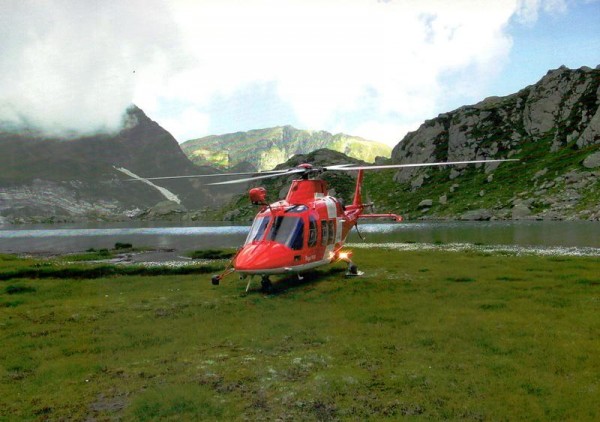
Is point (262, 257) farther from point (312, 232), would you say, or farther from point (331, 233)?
point (331, 233)

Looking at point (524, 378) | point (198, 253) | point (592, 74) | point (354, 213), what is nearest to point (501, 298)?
point (524, 378)

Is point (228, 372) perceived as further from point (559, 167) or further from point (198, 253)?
point (559, 167)

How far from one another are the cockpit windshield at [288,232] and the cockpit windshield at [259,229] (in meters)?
0.52

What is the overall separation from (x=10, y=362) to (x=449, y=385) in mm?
12481

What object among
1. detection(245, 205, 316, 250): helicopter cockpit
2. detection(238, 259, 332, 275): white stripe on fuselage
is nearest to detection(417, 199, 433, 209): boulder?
detection(238, 259, 332, 275): white stripe on fuselage

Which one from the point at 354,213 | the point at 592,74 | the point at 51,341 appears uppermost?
the point at 592,74

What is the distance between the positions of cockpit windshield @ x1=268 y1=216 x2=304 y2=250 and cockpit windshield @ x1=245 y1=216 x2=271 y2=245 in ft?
1.72

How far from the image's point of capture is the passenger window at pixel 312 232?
24.6 metres

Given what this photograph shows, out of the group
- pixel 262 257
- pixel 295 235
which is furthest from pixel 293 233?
pixel 262 257

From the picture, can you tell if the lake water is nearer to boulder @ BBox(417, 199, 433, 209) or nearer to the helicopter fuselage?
the helicopter fuselage

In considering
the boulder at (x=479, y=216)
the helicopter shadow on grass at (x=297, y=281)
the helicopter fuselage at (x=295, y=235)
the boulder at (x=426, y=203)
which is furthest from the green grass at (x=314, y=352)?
the boulder at (x=426, y=203)

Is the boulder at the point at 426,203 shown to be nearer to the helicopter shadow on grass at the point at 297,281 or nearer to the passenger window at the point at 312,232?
the helicopter shadow on grass at the point at 297,281

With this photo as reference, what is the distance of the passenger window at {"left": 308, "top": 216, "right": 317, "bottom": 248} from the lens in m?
24.6

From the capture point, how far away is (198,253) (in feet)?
163
